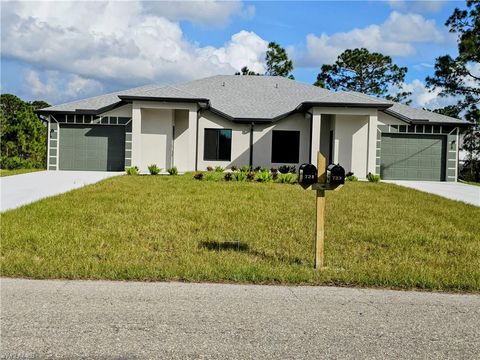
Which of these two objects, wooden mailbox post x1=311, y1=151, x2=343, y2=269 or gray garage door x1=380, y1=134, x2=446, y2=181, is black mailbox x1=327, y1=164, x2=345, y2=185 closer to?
wooden mailbox post x1=311, y1=151, x2=343, y2=269

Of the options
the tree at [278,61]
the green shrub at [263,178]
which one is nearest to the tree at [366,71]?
the tree at [278,61]

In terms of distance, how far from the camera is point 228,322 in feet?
13.6

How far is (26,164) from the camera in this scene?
26.8m

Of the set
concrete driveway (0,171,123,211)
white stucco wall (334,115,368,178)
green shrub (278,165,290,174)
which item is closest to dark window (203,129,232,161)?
green shrub (278,165,290,174)

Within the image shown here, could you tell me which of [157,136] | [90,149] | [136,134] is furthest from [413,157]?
[90,149]

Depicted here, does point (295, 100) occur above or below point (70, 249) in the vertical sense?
above

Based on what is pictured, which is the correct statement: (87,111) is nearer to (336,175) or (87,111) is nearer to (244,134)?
(244,134)

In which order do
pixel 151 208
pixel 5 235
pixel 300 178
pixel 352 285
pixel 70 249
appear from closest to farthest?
pixel 352 285 < pixel 300 178 < pixel 70 249 < pixel 5 235 < pixel 151 208

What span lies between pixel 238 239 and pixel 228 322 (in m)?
3.96

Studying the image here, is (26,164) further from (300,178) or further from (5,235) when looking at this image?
(300,178)

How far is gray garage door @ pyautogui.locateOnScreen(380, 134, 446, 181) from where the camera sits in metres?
23.8

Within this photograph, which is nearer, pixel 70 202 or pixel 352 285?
pixel 352 285

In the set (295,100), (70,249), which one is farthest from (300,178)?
(295,100)

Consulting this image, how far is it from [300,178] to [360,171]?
56.1ft
